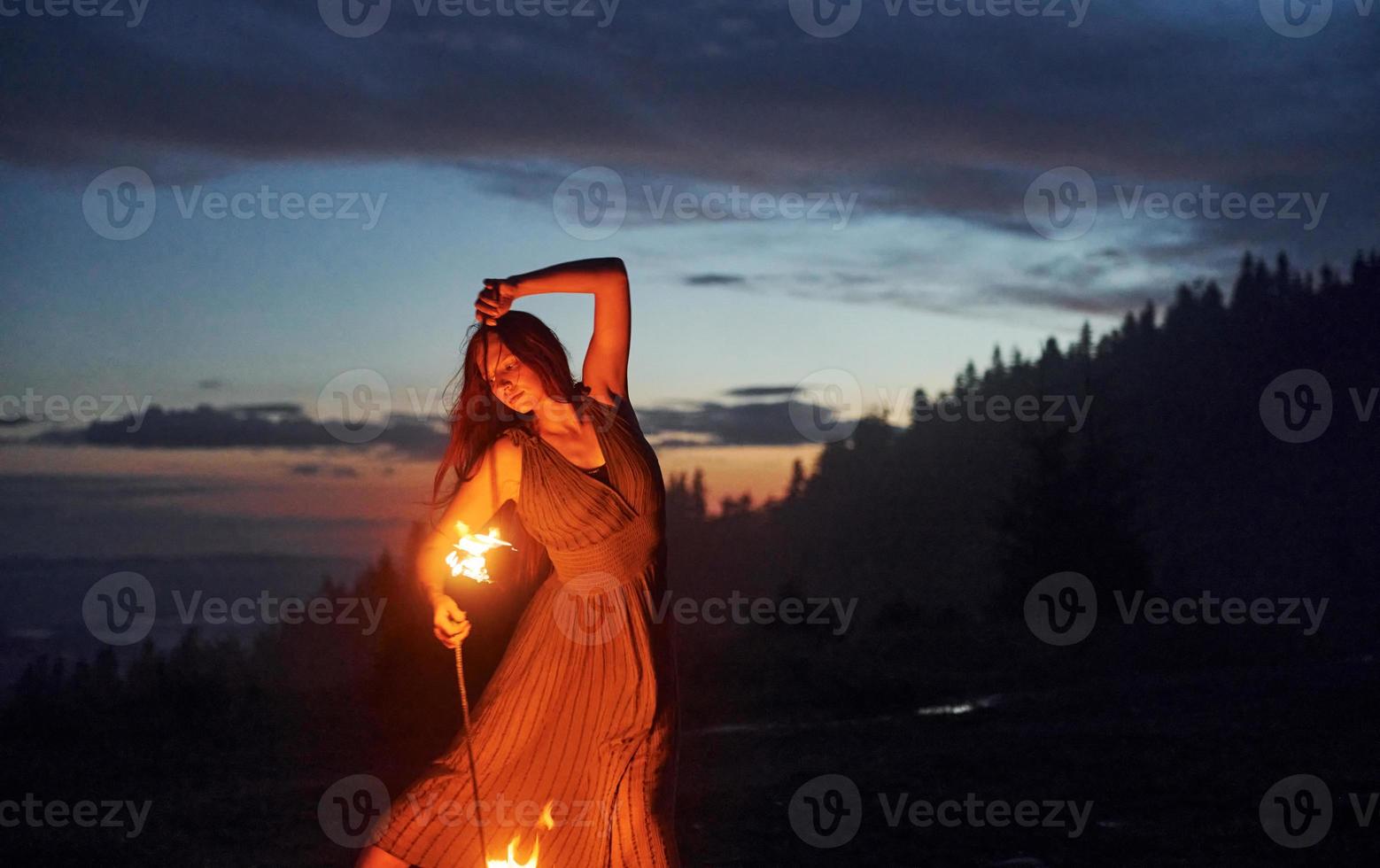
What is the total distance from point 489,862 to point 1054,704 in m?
10.2

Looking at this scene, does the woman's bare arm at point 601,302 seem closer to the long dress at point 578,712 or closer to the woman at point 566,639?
the woman at point 566,639

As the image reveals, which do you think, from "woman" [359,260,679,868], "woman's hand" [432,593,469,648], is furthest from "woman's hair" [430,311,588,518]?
"woman's hand" [432,593,469,648]

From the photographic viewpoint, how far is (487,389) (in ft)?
13.6

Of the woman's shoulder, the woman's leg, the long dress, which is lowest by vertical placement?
the woman's leg

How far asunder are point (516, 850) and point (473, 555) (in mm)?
870

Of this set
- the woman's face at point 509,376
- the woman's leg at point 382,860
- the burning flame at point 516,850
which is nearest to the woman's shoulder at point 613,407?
the woman's face at point 509,376

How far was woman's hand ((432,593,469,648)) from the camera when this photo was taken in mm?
4004

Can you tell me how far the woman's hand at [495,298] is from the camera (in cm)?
391

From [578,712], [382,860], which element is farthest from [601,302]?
[382,860]

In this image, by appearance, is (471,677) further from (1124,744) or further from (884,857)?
(1124,744)

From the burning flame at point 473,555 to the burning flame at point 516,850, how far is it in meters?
0.71

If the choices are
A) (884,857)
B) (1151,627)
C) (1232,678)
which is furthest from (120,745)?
(1151,627)

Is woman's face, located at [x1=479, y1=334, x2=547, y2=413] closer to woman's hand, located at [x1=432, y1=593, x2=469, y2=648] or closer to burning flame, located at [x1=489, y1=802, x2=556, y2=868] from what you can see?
woman's hand, located at [x1=432, y1=593, x2=469, y2=648]

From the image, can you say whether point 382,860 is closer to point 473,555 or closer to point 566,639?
point 566,639
